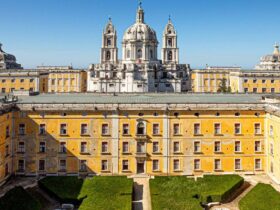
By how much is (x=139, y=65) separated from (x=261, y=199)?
290ft

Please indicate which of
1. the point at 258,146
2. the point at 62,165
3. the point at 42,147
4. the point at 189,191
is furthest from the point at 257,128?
the point at 42,147

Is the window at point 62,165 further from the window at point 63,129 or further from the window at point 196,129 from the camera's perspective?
the window at point 196,129

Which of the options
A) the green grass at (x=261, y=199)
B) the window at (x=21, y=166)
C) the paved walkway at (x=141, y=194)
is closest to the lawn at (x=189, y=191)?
the paved walkway at (x=141, y=194)

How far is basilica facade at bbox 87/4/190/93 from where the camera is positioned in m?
126

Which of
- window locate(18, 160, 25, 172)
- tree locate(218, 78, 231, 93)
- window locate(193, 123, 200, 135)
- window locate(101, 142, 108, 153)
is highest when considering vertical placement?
tree locate(218, 78, 231, 93)

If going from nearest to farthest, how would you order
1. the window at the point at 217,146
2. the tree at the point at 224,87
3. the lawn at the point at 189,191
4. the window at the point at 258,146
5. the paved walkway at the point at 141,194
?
1. the lawn at the point at 189,191
2. the paved walkway at the point at 141,194
3. the window at the point at 217,146
4. the window at the point at 258,146
5. the tree at the point at 224,87

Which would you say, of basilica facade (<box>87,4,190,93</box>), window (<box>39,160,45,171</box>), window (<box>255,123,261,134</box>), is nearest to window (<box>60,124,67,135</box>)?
window (<box>39,160,45,171</box>)

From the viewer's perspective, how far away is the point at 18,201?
4247 centimetres

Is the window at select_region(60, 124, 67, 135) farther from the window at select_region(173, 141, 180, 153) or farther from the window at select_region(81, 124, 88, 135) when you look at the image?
the window at select_region(173, 141, 180, 153)

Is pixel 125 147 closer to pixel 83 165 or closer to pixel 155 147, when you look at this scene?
pixel 155 147

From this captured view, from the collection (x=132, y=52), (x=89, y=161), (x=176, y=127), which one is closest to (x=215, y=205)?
(x=176, y=127)

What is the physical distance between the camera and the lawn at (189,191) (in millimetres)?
42594

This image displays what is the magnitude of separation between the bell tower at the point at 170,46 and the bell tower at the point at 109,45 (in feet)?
59.0

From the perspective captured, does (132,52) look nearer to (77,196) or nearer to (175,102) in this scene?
(175,102)
